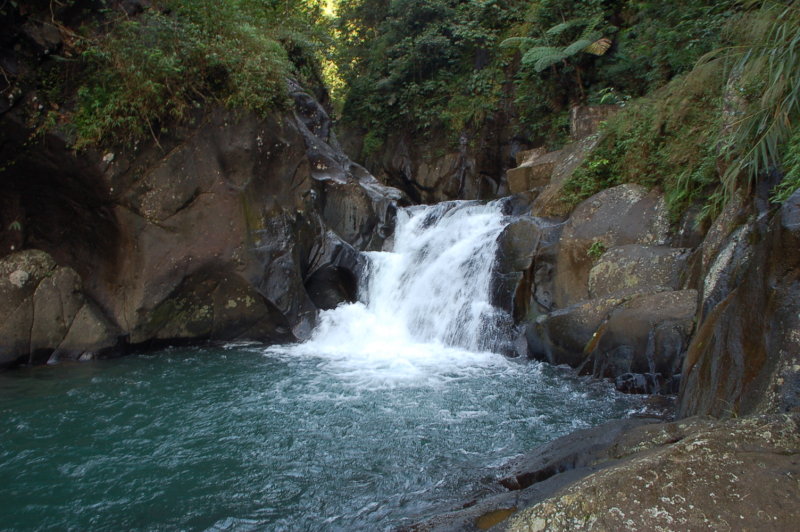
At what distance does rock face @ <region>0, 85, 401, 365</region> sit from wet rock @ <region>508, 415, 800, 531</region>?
8.36 meters

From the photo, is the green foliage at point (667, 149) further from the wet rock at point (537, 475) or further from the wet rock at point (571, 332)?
the wet rock at point (537, 475)

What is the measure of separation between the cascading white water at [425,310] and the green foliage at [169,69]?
4402 mm

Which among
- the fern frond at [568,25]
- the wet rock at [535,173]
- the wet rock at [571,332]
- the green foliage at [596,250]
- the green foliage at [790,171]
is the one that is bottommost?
the wet rock at [571,332]

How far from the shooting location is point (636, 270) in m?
7.74

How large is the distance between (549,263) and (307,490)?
6.16m

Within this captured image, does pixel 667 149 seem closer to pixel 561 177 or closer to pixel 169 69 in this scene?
pixel 561 177

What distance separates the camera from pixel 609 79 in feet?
41.1

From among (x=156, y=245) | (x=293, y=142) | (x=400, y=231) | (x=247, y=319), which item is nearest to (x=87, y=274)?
(x=156, y=245)

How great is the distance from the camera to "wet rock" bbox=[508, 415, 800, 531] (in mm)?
2105

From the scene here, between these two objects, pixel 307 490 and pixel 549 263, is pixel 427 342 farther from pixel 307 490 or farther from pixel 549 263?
pixel 307 490

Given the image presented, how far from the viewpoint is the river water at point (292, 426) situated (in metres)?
4.21

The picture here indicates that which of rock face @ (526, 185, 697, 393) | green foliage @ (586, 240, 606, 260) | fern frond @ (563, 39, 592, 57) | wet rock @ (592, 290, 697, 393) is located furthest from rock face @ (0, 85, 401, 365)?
fern frond @ (563, 39, 592, 57)

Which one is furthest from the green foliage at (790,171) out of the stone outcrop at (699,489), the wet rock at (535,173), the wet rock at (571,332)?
the wet rock at (535,173)

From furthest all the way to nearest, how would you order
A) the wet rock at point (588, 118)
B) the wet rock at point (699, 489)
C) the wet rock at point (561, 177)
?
1. the wet rock at point (588, 118)
2. the wet rock at point (561, 177)
3. the wet rock at point (699, 489)
